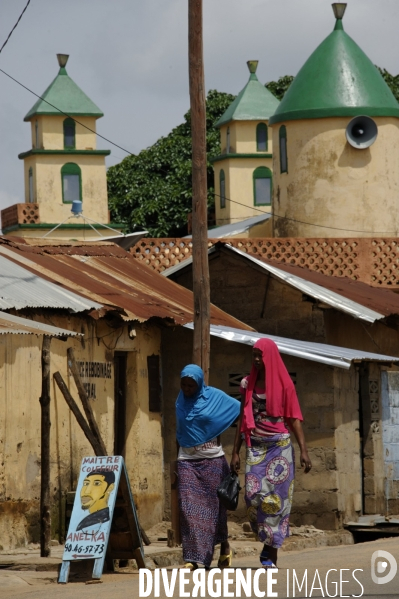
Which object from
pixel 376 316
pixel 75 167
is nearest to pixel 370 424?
pixel 376 316

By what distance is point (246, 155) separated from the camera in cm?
4747

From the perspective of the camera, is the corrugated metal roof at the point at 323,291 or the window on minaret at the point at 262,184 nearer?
the corrugated metal roof at the point at 323,291

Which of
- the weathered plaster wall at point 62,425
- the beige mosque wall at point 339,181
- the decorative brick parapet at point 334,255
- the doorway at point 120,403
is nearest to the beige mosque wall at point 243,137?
the beige mosque wall at point 339,181

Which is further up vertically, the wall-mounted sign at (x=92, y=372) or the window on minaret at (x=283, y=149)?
the window on minaret at (x=283, y=149)

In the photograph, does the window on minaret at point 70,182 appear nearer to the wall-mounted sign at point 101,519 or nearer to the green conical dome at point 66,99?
the green conical dome at point 66,99

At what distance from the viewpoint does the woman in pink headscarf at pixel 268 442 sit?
941cm

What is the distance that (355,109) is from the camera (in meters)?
28.1

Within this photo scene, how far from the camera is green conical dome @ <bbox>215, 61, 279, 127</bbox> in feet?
153

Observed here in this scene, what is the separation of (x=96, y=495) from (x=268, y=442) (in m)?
1.35

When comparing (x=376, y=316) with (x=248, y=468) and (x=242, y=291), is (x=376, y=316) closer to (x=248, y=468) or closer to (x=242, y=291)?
(x=242, y=291)

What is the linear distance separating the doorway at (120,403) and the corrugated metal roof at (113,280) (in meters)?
0.71

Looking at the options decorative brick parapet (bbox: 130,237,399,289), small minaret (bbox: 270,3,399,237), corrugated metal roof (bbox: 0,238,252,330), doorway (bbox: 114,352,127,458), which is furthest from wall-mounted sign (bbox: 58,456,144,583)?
small minaret (bbox: 270,3,399,237)

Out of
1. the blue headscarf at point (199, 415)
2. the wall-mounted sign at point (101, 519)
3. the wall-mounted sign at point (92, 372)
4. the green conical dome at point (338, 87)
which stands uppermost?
the green conical dome at point (338, 87)

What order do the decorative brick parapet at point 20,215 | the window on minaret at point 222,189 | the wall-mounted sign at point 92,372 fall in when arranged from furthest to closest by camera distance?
1. the window on minaret at point 222,189
2. the decorative brick parapet at point 20,215
3. the wall-mounted sign at point 92,372
